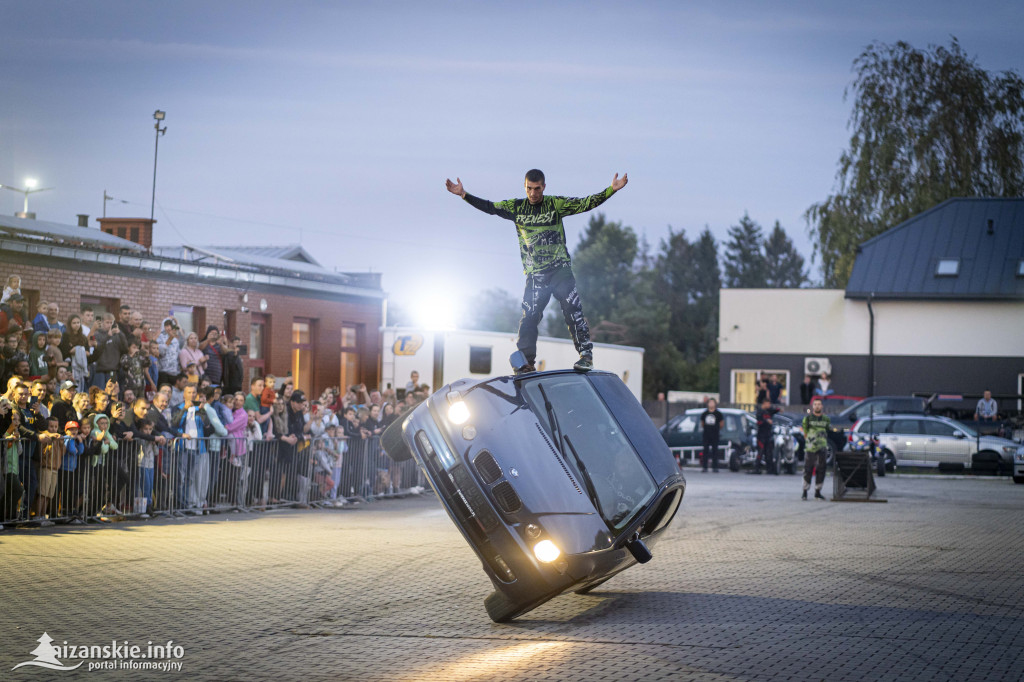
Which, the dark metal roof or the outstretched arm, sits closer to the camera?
the outstretched arm

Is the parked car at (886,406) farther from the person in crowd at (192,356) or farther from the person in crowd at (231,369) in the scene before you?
the person in crowd at (192,356)

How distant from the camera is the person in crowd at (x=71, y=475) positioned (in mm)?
15180

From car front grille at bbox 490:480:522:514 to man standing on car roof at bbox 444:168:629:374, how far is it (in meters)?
1.75

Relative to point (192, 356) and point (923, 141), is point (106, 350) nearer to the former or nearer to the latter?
point (192, 356)

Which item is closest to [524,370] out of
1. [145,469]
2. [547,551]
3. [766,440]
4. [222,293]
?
[547,551]

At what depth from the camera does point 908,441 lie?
3036 cm

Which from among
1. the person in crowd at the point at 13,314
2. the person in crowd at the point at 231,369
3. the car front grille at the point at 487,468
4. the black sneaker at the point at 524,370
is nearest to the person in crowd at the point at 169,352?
the person in crowd at the point at 231,369

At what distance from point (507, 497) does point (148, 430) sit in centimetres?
922

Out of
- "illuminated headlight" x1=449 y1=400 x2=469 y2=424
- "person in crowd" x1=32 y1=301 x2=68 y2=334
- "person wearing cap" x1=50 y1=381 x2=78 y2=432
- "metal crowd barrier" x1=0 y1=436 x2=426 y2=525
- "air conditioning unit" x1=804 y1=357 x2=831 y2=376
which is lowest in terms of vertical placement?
"metal crowd barrier" x1=0 y1=436 x2=426 y2=525

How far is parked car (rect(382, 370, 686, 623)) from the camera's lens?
8.69 meters

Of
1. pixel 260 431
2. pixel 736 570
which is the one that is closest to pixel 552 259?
pixel 736 570

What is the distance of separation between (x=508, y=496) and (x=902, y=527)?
947 centimetres

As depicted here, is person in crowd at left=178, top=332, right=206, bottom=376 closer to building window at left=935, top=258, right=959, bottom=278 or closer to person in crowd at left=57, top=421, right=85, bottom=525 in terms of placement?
person in crowd at left=57, top=421, right=85, bottom=525

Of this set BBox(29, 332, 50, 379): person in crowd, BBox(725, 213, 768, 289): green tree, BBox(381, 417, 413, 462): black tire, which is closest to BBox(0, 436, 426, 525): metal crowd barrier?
BBox(29, 332, 50, 379): person in crowd
